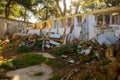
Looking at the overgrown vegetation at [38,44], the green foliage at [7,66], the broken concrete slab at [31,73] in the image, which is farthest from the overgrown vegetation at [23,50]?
the broken concrete slab at [31,73]

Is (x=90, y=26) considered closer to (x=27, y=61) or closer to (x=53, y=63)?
(x=53, y=63)

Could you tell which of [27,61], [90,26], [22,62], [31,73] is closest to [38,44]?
[90,26]

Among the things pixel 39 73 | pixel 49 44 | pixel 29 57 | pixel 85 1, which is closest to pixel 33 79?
pixel 39 73

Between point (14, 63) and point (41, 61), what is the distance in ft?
6.14

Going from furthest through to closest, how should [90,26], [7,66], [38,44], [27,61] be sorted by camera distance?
1. [38,44]
2. [90,26]
3. [27,61]
4. [7,66]

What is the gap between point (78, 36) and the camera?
70.9 feet

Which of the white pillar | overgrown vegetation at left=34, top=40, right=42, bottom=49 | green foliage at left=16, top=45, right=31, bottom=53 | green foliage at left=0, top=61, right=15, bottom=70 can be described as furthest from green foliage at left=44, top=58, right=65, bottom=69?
the white pillar

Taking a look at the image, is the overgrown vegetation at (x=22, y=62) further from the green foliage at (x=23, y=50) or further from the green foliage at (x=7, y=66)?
the green foliage at (x=23, y=50)

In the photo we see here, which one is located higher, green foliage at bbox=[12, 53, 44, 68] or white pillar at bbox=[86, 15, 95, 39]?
white pillar at bbox=[86, 15, 95, 39]

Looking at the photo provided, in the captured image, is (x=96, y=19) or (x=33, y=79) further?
(x=96, y=19)

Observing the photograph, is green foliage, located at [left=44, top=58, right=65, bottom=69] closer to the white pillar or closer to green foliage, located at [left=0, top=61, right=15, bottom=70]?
green foliage, located at [left=0, top=61, right=15, bottom=70]

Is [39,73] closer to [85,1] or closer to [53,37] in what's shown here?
[53,37]

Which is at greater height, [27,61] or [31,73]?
[27,61]

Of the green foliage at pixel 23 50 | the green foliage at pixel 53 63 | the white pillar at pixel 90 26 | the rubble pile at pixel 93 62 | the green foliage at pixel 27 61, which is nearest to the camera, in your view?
the rubble pile at pixel 93 62
